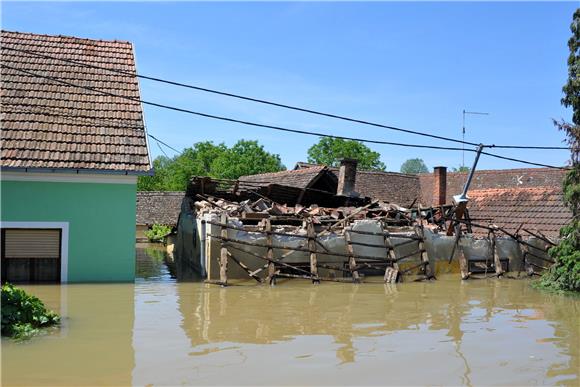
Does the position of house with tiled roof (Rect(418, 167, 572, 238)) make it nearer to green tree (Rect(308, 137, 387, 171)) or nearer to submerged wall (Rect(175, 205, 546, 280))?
submerged wall (Rect(175, 205, 546, 280))

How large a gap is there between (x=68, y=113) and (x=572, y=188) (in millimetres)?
13529

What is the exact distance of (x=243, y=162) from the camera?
210ft

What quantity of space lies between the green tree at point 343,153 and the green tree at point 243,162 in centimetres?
593

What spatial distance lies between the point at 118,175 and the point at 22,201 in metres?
2.31

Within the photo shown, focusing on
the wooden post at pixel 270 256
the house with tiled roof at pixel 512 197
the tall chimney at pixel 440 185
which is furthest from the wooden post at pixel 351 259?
the tall chimney at pixel 440 185

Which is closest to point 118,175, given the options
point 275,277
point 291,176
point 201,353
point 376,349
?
point 275,277

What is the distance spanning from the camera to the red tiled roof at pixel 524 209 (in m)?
23.8

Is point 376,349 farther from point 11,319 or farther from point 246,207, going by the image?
point 246,207

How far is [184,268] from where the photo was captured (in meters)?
21.4

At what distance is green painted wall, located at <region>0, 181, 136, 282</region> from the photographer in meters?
14.2

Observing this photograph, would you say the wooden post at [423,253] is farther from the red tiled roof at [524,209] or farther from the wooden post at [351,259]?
the red tiled roof at [524,209]

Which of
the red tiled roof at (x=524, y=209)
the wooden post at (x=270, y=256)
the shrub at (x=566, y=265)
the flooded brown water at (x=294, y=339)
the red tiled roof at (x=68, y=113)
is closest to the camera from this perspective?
the flooded brown water at (x=294, y=339)

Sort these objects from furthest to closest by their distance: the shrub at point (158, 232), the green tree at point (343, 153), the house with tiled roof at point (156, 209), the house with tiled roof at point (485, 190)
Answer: the green tree at point (343, 153) < the house with tiled roof at point (156, 209) < the shrub at point (158, 232) < the house with tiled roof at point (485, 190)

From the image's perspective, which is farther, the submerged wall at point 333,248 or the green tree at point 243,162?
the green tree at point 243,162
